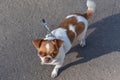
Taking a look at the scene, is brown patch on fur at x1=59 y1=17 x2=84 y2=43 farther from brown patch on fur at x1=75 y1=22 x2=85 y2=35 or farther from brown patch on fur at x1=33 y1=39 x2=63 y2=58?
brown patch on fur at x1=33 y1=39 x2=63 y2=58

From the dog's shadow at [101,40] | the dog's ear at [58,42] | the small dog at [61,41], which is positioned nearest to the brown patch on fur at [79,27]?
the small dog at [61,41]

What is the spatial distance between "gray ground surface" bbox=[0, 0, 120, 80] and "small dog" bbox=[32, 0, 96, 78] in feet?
0.75

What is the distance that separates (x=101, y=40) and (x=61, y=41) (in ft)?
3.70

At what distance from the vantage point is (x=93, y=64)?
4340mm

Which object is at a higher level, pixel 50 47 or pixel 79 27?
pixel 50 47

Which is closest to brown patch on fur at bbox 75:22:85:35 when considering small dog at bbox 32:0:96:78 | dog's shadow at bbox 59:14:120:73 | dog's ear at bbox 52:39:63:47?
small dog at bbox 32:0:96:78

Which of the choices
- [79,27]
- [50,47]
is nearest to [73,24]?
[79,27]

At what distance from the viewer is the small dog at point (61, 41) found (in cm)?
365

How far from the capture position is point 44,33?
4.68 m

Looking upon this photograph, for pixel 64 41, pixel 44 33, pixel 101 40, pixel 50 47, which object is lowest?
pixel 101 40

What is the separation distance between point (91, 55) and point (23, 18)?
135 cm

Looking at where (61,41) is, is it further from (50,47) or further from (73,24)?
(73,24)

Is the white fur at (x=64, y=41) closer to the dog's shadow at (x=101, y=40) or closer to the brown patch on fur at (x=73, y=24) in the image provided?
the brown patch on fur at (x=73, y=24)

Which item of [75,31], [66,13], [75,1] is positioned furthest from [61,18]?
[75,31]
